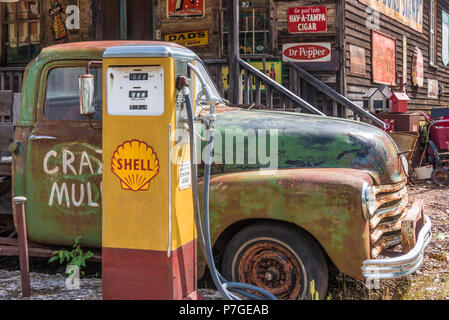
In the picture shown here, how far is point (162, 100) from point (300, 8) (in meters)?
8.06

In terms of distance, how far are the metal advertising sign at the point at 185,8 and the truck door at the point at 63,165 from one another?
708cm

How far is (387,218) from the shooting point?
151 inches

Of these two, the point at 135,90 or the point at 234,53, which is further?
the point at 234,53

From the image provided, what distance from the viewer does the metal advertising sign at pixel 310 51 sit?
10523 millimetres

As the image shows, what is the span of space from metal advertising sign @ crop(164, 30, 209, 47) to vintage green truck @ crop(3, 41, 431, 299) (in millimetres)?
6752

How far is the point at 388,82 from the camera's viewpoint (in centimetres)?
1438

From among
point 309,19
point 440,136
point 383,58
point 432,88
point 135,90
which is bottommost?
point 440,136

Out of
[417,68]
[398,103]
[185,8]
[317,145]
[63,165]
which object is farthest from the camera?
[417,68]

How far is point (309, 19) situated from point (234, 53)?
320 centimetres

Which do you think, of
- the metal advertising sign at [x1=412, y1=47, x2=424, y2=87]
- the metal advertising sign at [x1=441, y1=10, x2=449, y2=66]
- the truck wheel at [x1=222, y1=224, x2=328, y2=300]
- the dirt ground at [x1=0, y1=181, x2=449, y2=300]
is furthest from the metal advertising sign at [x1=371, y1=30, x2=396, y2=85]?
the truck wheel at [x1=222, y1=224, x2=328, y2=300]

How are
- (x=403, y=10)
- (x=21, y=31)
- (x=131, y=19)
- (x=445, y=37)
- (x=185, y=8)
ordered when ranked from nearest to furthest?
1. (x=185, y=8)
2. (x=131, y=19)
3. (x=21, y=31)
4. (x=403, y=10)
5. (x=445, y=37)

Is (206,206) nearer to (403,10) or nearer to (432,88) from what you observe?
(403,10)

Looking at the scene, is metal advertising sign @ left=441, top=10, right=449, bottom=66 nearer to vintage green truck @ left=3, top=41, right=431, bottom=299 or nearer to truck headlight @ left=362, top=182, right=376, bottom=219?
vintage green truck @ left=3, top=41, right=431, bottom=299

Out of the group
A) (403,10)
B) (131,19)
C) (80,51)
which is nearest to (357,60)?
(131,19)
